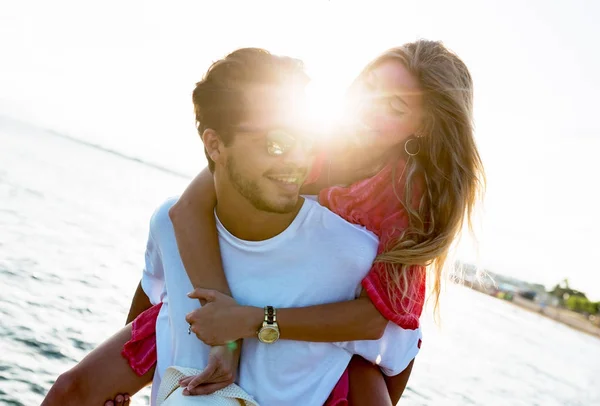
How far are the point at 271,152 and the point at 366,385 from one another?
1047 millimetres

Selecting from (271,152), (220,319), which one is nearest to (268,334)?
(220,319)

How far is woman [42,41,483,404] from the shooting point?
2.24 meters

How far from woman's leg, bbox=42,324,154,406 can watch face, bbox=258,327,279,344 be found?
75 cm

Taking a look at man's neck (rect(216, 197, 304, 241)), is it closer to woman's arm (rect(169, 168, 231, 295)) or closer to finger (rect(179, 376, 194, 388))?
woman's arm (rect(169, 168, 231, 295))

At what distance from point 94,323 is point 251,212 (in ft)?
16.4

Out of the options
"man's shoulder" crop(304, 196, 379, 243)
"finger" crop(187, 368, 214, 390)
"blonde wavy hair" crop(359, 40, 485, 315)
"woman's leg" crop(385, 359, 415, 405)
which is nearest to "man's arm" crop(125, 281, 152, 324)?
"finger" crop(187, 368, 214, 390)

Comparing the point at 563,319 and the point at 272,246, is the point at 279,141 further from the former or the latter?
the point at 563,319

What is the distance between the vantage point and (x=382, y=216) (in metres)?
2.49

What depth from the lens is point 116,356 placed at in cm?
258

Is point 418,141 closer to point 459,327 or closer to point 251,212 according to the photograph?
point 251,212

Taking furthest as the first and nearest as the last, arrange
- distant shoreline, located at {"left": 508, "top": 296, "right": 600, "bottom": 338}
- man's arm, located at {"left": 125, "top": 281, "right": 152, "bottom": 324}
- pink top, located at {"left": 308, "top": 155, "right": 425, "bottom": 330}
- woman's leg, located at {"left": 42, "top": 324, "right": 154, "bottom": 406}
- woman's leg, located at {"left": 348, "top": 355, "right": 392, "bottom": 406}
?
1. distant shoreline, located at {"left": 508, "top": 296, "right": 600, "bottom": 338}
2. man's arm, located at {"left": 125, "top": 281, "right": 152, "bottom": 324}
3. woman's leg, located at {"left": 42, "top": 324, "right": 154, "bottom": 406}
4. woman's leg, located at {"left": 348, "top": 355, "right": 392, "bottom": 406}
5. pink top, located at {"left": 308, "top": 155, "right": 425, "bottom": 330}

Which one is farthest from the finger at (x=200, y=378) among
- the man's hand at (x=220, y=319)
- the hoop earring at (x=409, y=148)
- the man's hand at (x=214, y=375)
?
the hoop earring at (x=409, y=148)

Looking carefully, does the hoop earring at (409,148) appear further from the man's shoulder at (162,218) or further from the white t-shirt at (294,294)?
the man's shoulder at (162,218)

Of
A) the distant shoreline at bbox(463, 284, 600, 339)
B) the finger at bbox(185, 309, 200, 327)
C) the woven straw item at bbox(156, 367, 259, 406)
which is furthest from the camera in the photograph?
the distant shoreline at bbox(463, 284, 600, 339)
